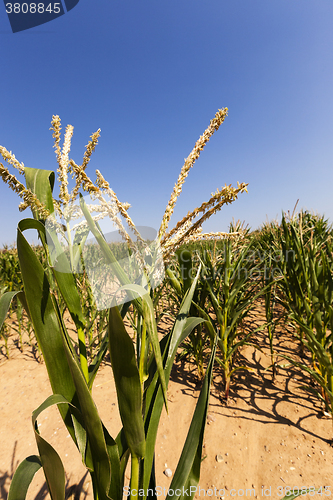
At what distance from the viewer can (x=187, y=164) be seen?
0.58 m

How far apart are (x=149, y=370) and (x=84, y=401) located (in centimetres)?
27

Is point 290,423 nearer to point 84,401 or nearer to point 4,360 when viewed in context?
point 84,401

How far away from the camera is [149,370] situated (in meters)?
0.72

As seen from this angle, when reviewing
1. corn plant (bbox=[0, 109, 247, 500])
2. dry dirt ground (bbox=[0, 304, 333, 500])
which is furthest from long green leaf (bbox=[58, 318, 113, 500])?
dry dirt ground (bbox=[0, 304, 333, 500])

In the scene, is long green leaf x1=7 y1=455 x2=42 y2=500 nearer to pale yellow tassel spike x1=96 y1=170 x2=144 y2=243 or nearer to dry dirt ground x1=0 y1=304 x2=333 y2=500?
pale yellow tassel spike x1=96 y1=170 x2=144 y2=243

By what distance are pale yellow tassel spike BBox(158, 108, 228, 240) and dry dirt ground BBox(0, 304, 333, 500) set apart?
182cm

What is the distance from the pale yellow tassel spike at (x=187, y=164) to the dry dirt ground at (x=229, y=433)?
182 centimetres

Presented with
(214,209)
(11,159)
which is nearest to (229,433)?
(214,209)

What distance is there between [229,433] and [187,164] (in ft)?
7.15

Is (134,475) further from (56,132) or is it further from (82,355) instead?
(56,132)

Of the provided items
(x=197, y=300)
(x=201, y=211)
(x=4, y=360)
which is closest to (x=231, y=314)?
(x=197, y=300)

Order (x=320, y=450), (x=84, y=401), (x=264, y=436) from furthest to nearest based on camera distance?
(x=264, y=436) → (x=320, y=450) → (x=84, y=401)

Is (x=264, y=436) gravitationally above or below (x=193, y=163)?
below

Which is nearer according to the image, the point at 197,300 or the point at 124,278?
the point at 124,278
